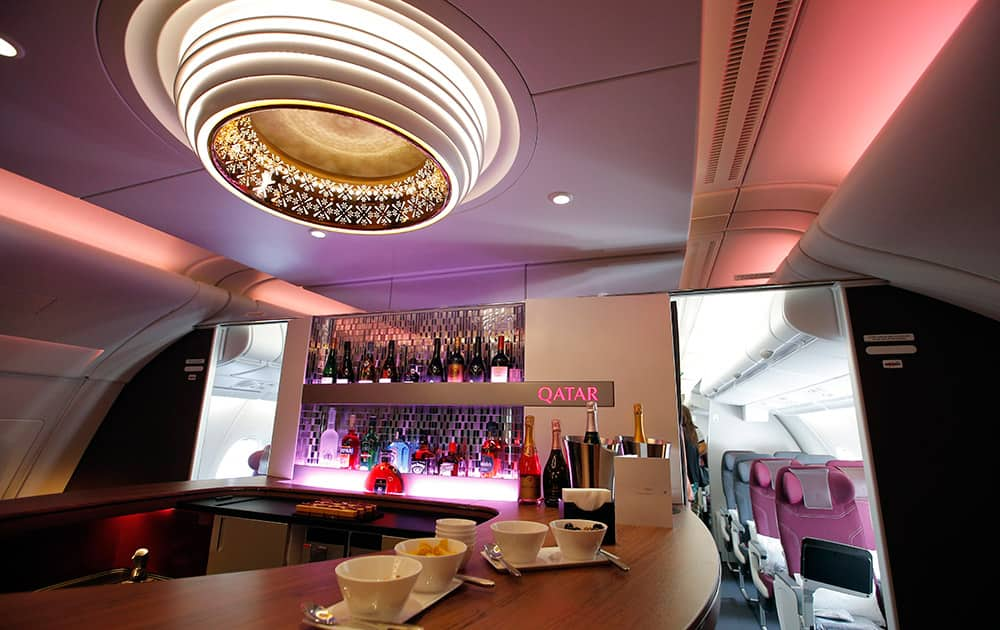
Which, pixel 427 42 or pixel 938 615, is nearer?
pixel 427 42

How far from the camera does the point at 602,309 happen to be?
2334mm

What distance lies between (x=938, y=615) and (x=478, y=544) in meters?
1.88

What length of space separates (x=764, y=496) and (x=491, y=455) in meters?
3.12

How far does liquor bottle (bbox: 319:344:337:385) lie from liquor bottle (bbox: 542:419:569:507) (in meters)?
1.43

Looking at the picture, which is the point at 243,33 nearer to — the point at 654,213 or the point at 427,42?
the point at 427,42

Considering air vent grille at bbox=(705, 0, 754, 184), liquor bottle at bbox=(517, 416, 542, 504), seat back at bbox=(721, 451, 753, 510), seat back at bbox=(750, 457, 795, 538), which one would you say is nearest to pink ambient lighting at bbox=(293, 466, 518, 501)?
liquor bottle at bbox=(517, 416, 542, 504)

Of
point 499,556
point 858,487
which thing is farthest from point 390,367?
point 858,487

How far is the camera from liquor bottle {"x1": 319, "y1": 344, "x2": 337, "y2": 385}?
8.96 ft

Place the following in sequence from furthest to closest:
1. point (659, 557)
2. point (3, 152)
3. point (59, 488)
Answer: point (59, 488) → point (3, 152) → point (659, 557)

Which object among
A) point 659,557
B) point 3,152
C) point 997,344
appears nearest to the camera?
point 659,557

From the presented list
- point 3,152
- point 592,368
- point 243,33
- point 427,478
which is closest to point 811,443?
point 592,368

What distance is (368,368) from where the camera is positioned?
2.69 metres

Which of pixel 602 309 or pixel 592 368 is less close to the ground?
pixel 602 309

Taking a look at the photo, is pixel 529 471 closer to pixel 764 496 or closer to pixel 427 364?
pixel 427 364
